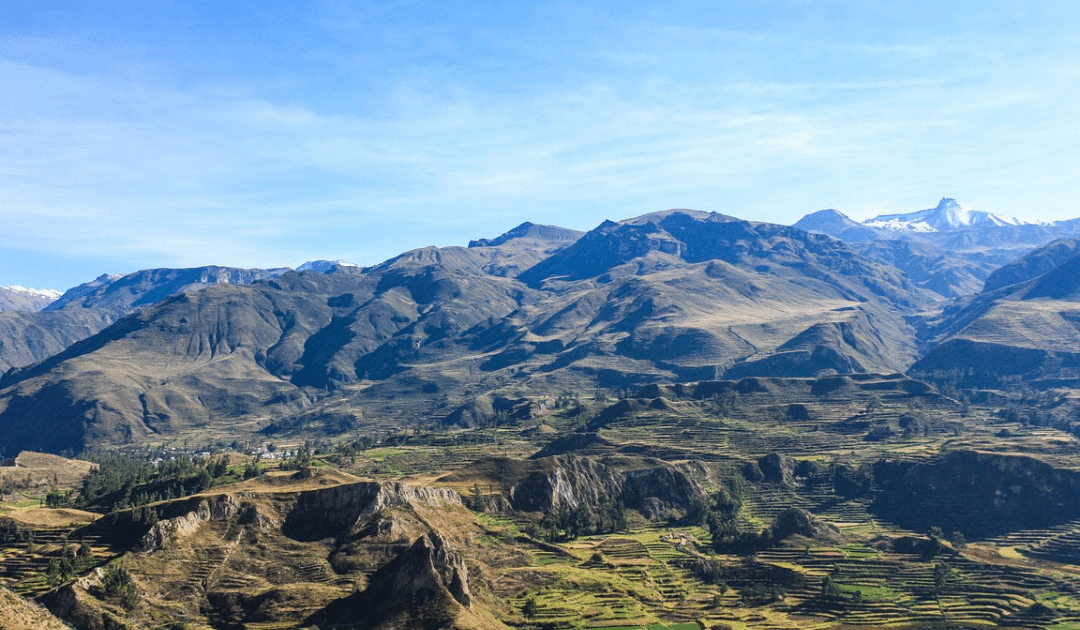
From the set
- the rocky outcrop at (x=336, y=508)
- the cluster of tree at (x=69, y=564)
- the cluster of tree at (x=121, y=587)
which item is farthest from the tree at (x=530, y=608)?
the cluster of tree at (x=69, y=564)

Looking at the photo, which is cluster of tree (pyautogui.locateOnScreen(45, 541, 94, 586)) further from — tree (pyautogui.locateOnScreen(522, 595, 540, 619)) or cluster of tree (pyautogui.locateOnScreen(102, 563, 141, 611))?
tree (pyautogui.locateOnScreen(522, 595, 540, 619))

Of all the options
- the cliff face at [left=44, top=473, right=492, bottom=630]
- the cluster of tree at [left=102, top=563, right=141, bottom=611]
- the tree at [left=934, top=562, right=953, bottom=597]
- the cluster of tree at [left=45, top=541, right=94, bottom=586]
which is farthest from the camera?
the tree at [left=934, top=562, right=953, bottom=597]

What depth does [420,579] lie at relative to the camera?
15138cm

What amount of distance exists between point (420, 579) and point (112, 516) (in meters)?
68.7

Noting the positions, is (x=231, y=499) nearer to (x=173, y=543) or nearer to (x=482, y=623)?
(x=173, y=543)

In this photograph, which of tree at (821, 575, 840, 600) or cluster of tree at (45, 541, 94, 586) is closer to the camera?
cluster of tree at (45, 541, 94, 586)

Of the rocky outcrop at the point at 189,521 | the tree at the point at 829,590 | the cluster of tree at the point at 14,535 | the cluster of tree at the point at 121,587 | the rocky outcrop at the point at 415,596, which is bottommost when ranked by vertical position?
the tree at the point at 829,590

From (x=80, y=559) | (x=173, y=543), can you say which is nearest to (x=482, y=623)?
(x=173, y=543)

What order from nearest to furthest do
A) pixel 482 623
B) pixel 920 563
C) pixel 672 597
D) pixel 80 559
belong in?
1. pixel 482 623
2. pixel 80 559
3. pixel 672 597
4. pixel 920 563

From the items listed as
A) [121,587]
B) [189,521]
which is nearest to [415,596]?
[121,587]

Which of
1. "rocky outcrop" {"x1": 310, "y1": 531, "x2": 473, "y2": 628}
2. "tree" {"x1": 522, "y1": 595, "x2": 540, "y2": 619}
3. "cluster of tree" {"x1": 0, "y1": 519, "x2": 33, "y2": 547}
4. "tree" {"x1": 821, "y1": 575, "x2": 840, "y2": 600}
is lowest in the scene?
"tree" {"x1": 821, "y1": 575, "x2": 840, "y2": 600}

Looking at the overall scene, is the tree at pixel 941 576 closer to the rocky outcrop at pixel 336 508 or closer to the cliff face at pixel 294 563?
the cliff face at pixel 294 563

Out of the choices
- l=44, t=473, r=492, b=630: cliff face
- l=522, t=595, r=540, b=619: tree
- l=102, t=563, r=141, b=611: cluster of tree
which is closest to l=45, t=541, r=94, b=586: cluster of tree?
l=44, t=473, r=492, b=630: cliff face

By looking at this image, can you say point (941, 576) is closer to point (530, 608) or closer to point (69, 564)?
point (530, 608)
